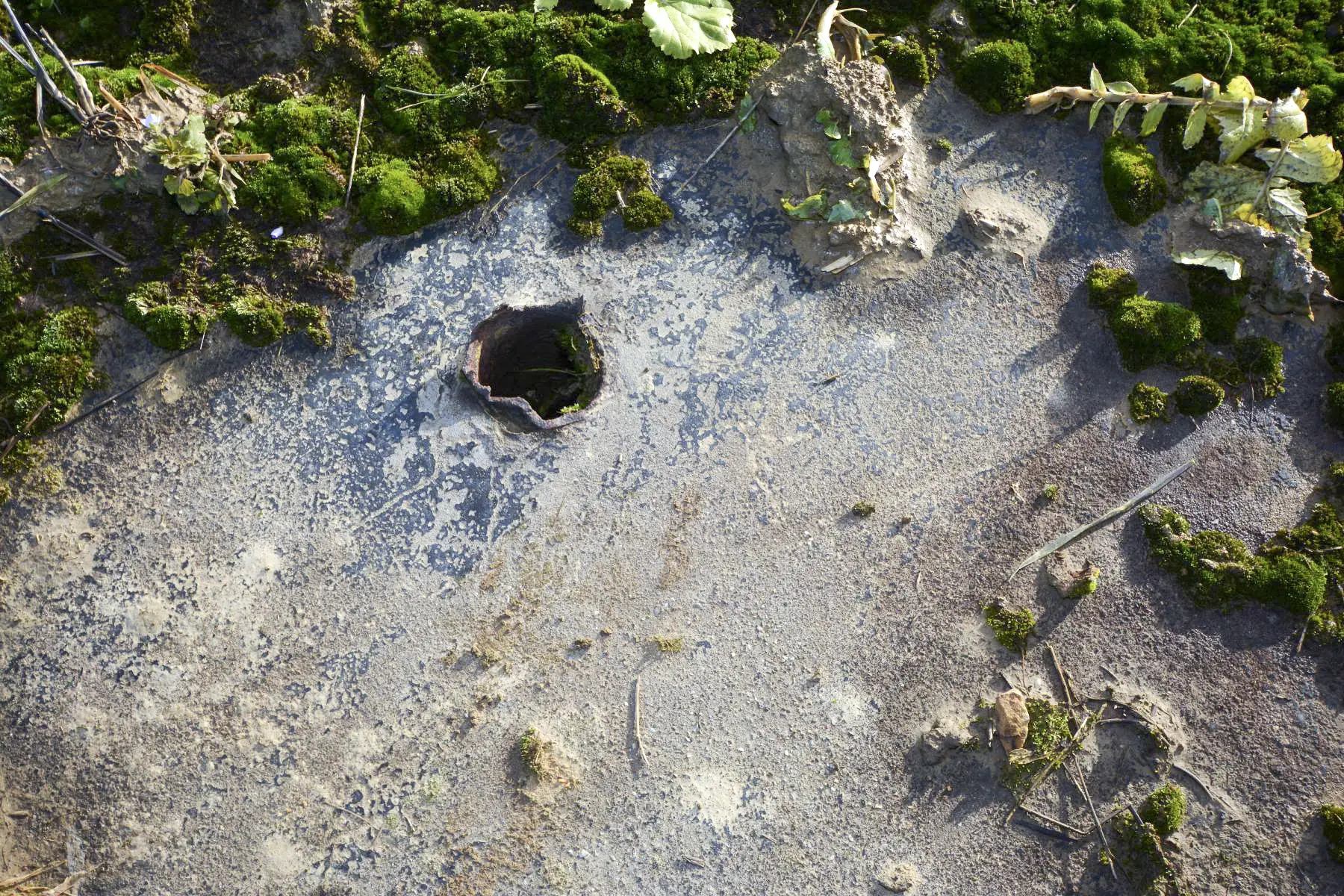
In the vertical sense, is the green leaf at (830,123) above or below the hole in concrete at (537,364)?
above

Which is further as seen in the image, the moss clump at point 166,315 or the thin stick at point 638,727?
the moss clump at point 166,315

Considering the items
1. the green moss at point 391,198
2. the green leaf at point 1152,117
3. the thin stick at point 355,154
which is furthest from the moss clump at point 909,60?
the thin stick at point 355,154

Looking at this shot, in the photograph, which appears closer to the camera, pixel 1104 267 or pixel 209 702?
pixel 209 702

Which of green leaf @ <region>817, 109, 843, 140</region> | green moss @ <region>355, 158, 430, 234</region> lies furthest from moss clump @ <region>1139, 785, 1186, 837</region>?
green moss @ <region>355, 158, 430, 234</region>

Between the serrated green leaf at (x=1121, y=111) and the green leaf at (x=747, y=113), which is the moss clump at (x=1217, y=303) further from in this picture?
the green leaf at (x=747, y=113)

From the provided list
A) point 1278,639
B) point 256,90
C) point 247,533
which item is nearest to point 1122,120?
point 1278,639

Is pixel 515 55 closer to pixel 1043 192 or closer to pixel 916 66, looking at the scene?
pixel 916 66

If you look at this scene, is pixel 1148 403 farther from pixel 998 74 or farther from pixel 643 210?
pixel 643 210
